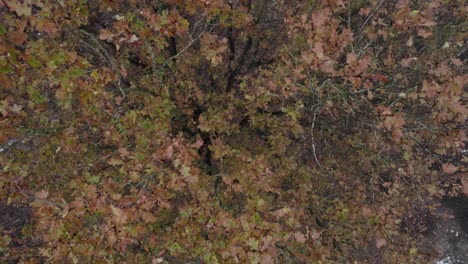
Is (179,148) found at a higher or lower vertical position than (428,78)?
lower

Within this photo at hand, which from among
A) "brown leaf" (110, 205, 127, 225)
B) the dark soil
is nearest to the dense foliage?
"brown leaf" (110, 205, 127, 225)

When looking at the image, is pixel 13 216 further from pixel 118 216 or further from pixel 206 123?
pixel 118 216

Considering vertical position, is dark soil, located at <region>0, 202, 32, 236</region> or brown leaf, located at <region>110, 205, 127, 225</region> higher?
brown leaf, located at <region>110, 205, 127, 225</region>

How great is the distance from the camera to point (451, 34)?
1216cm

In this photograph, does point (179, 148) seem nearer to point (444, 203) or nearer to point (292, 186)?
point (292, 186)

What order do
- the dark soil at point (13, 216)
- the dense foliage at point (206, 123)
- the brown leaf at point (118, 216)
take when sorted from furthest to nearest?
the dark soil at point (13, 216)
the dense foliage at point (206, 123)
the brown leaf at point (118, 216)

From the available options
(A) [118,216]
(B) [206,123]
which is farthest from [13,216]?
(A) [118,216]

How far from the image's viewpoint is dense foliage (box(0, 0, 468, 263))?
5.88 m

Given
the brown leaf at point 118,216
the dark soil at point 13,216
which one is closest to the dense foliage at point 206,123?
the brown leaf at point 118,216

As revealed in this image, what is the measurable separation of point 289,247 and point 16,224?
11980 millimetres

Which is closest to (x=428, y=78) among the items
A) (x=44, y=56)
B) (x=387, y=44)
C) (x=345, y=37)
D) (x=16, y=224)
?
(x=345, y=37)

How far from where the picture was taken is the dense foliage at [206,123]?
5879 mm

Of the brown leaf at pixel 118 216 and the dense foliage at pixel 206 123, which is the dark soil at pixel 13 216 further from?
the brown leaf at pixel 118 216

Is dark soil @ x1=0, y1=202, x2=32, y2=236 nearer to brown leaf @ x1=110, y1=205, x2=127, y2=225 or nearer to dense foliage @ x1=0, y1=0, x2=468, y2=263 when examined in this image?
dense foliage @ x1=0, y1=0, x2=468, y2=263
